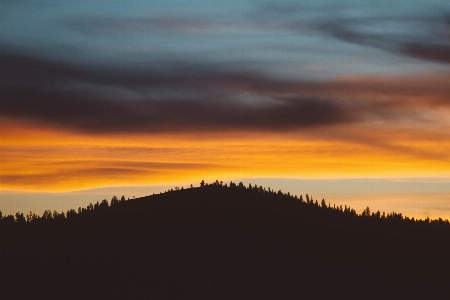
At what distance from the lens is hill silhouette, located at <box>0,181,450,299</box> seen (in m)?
62.4

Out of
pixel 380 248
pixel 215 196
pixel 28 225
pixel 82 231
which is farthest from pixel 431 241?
pixel 28 225

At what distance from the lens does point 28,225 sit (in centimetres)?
7781

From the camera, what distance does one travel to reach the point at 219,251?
222ft

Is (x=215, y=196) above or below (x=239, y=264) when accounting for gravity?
above

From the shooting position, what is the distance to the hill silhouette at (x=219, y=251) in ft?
205

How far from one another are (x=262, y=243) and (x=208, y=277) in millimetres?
8919

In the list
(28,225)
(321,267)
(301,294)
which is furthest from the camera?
(28,225)

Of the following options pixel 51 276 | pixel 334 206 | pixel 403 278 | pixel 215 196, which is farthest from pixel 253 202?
pixel 51 276

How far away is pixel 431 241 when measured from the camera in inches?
3248

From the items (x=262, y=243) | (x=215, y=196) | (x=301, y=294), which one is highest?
(x=215, y=196)

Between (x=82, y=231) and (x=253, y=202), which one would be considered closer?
(x=82, y=231)

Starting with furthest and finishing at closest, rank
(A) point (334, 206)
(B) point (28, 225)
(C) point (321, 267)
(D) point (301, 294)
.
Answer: (A) point (334, 206) < (B) point (28, 225) < (C) point (321, 267) < (D) point (301, 294)

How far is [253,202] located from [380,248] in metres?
14.2

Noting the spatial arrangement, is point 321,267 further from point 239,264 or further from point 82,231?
point 82,231
